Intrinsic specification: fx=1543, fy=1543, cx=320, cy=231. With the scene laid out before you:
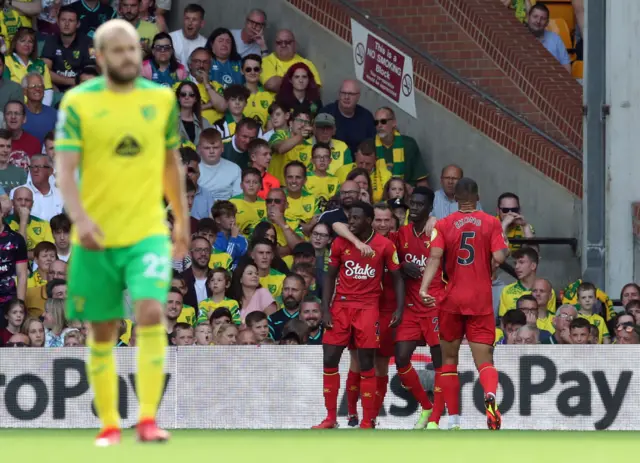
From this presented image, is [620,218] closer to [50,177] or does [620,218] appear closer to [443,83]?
[443,83]

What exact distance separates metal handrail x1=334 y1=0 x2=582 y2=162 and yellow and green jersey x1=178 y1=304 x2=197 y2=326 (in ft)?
16.6

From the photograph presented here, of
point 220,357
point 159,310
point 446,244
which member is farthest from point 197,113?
point 159,310

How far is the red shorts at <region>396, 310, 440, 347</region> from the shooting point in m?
13.9

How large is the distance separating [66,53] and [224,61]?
1853 millimetres

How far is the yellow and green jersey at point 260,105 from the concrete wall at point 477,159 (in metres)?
1.16

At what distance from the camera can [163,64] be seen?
17875 mm

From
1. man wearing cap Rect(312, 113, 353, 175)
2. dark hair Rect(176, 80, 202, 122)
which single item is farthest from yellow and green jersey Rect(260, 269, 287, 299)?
dark hair Rect(176, 80, 202, 122)

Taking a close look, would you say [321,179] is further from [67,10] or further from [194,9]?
[67,10]

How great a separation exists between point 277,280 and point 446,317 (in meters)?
3.47

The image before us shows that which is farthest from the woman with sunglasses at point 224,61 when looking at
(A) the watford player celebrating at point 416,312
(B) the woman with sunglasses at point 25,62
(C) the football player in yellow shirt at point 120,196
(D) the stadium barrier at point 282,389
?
(C) the football player in yellow shirt at point 120,196

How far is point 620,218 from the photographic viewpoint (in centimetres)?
1689

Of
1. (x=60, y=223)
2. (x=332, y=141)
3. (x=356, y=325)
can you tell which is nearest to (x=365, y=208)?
Result: (x=356, y=325)

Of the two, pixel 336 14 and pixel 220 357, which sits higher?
pixel 336 14

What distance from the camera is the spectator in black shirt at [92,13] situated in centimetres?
1858
